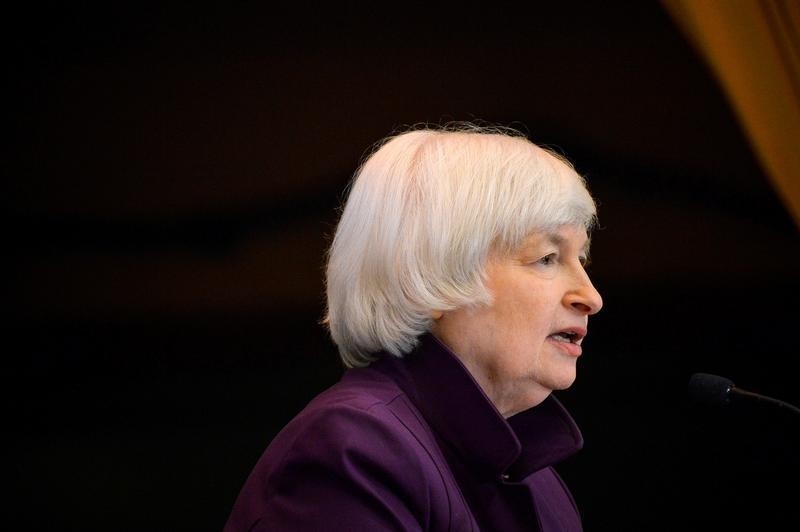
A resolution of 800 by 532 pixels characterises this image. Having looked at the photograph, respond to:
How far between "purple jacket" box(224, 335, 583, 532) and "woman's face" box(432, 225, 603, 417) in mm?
61

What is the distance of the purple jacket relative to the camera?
1304 mm

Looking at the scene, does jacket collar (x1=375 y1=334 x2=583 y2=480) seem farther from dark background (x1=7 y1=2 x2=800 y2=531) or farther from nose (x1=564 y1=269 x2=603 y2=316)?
dark background (x1=7 y1=2 x2=800 y2=531)

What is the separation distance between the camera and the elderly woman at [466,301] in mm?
1521

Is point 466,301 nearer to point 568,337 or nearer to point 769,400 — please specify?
point 568,337

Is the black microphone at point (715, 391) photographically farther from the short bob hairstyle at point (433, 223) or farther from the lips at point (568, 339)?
the short bob hairstyle at point (433, 223)

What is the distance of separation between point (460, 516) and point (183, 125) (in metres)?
1.69

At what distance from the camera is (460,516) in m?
1.42

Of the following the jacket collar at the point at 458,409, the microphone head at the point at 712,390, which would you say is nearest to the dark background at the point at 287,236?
the microphone head at the point at 712,390

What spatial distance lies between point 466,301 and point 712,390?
440mm

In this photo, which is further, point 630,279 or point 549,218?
point 630,279

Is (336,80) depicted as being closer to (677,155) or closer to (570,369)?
(677,155)

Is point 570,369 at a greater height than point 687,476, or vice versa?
point 570,369

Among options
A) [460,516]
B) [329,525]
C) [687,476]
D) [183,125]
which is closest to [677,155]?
[687,476]

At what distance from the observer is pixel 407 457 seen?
4.51ft
